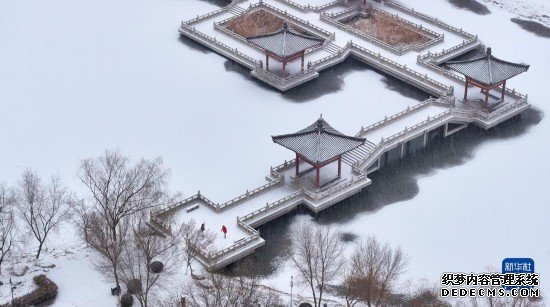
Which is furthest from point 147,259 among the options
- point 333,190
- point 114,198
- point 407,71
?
point 407,71

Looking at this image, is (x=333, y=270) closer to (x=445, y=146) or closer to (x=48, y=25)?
(x=445, y=146)

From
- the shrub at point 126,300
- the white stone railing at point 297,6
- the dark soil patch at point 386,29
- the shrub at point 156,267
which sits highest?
the white stone railing at point 297,6

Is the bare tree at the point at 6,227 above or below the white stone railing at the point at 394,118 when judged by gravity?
below

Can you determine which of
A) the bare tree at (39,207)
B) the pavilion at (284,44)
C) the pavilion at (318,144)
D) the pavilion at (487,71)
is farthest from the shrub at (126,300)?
the pavilion at (487,71)

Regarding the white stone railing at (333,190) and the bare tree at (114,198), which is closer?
the bare tree at (114,198)

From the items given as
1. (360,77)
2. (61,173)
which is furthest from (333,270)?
(360,77)

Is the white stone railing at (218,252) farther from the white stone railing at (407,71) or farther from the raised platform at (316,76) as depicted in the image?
the white stone railing at (407,71)

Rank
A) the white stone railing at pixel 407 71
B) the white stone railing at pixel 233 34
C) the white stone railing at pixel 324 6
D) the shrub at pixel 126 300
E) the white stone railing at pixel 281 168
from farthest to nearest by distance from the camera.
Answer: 1. the white stone railing at pixel 324 6
2. the white stone railing at pixel 233 34
3. the white stone railing at pixel 407 71
4. the white stone railing at pixel 281 168
5. the shrub at pixel 126 300
